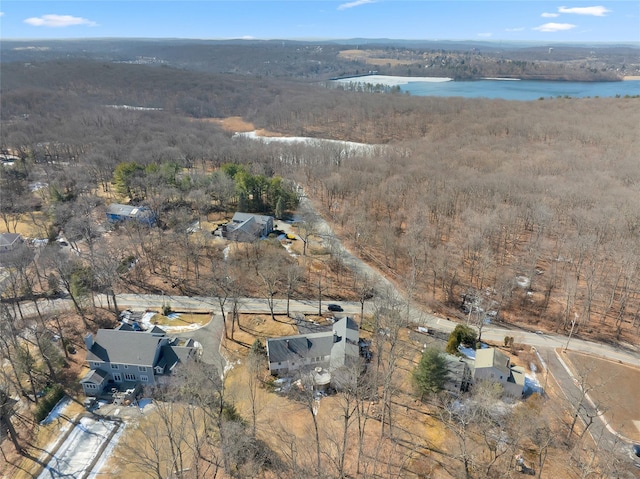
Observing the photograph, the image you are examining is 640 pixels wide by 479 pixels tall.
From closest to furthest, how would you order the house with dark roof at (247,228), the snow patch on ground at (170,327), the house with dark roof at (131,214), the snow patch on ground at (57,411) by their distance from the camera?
the snow patch on ground at (57,411) → the snow patch on ground at (170,327) → the house with dark roof at (247,228) → the house with dark roof at (131,214)

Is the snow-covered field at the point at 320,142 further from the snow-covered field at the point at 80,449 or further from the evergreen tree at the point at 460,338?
the snow-covered field at the point at 80,449

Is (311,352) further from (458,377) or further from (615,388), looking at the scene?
(615,388)

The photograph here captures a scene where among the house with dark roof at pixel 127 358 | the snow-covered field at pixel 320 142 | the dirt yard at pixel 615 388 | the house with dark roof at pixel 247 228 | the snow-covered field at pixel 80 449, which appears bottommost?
the snow-covered field at pixel 80 449

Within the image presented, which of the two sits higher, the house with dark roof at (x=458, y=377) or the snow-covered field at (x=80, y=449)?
the house with dark roof at (x=458, y=377)

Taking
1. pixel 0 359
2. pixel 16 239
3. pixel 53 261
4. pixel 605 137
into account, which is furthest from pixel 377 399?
pixel 605 137

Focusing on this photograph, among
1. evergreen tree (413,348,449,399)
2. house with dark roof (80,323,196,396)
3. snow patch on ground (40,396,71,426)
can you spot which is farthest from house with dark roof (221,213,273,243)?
evergreen tree (413,348,449,399)

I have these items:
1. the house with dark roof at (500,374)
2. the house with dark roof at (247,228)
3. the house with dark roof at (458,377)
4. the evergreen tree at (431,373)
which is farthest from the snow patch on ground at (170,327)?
the house with dark roof at (500,374)

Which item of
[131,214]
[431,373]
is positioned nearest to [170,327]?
[431,373]
